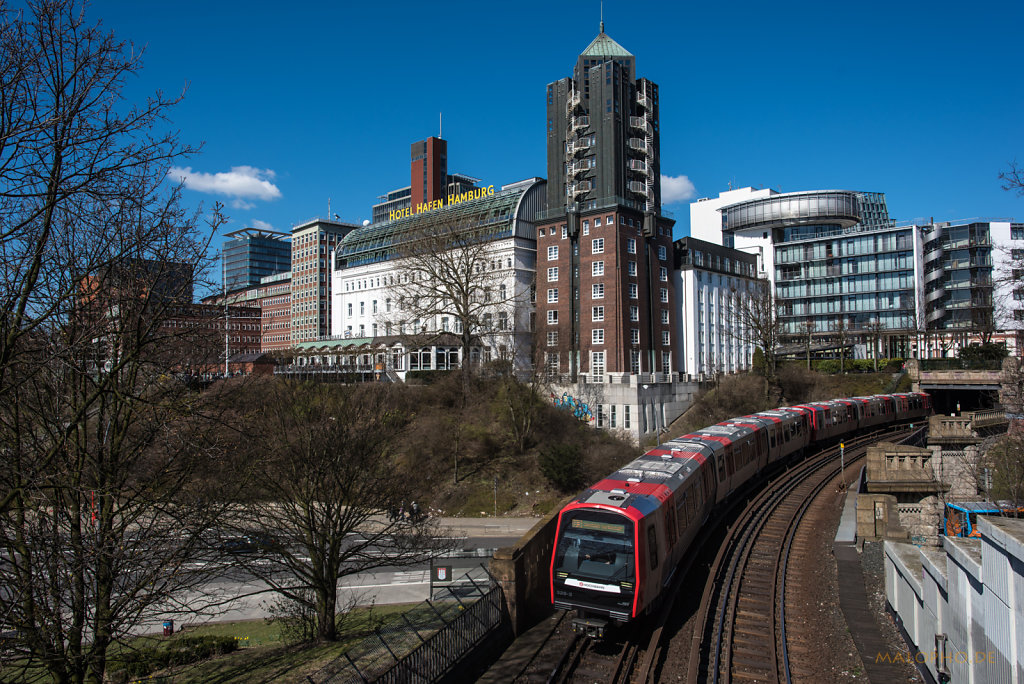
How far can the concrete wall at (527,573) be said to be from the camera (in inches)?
576

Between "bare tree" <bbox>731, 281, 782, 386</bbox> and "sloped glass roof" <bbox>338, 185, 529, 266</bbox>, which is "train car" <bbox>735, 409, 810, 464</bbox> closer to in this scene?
"bare tree" <bbox>731, 281, 782, 386</bbox>

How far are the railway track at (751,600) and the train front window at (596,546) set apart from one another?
236 centimetres

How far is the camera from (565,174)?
5903cm

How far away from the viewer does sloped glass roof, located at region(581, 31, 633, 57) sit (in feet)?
190

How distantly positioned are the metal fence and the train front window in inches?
70.6

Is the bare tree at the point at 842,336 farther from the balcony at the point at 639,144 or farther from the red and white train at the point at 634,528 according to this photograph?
the red and white train at the point at 634,528

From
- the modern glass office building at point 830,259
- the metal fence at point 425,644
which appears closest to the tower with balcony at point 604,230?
the modern glass office building at point 830,259

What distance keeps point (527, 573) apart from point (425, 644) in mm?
4853

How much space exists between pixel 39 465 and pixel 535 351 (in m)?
37.9

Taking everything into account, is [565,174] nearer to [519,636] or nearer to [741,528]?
[741,528]

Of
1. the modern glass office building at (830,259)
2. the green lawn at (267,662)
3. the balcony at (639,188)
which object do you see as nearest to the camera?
the green lawn at (267,662)

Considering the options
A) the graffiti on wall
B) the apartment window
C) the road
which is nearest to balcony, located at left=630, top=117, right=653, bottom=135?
the apartment window

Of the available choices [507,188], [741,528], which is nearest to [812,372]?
[507,188]

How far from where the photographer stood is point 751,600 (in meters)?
16.8
